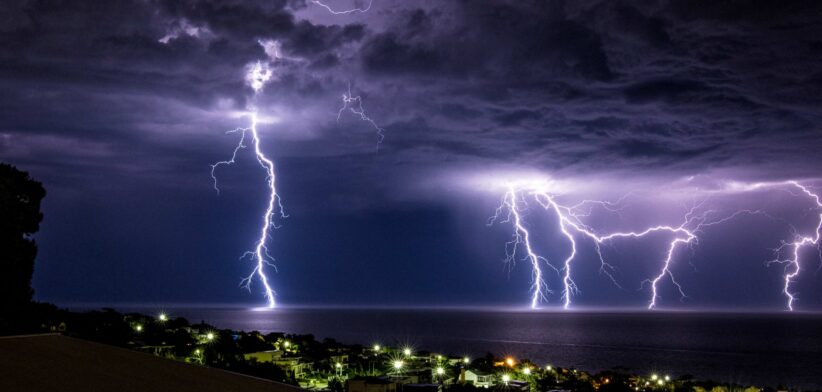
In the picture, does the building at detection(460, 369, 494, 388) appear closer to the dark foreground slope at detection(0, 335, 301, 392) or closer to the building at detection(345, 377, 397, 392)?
the building at detection(345, 377, 397, 392)

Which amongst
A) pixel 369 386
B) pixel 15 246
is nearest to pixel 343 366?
pixel 369 386

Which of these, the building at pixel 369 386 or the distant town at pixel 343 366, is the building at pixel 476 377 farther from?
the building at pixel 369 386

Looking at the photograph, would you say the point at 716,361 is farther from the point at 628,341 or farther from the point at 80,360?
the point at 80,360

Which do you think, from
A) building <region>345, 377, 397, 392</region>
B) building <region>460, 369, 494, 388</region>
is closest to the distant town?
building <region>460, 369, 494, 388</region>

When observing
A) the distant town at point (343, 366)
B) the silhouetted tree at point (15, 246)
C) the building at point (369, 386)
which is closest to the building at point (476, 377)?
the distant town at point (343, 366)

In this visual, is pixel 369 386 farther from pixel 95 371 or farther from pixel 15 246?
pixel 95 371

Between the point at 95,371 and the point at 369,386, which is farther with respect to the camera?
the point at 369,386

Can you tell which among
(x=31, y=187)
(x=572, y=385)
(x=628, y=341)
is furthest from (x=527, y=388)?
(x=628, y=341)

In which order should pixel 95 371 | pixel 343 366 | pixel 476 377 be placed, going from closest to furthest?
pixel 95 371, pixel 476 377, pixel 343 366

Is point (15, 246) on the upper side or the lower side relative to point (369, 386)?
upper
